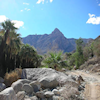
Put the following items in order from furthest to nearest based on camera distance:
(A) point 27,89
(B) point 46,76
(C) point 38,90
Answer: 1. (B) point 46,76
2. (C) point 38,90
3. (A) point 27,89

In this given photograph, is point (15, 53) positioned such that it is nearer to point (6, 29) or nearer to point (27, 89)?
point (6, 29)

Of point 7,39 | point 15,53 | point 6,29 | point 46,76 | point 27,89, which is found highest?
point 6,29

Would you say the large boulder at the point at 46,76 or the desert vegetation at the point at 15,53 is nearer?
the large boulder at the point at 46,76

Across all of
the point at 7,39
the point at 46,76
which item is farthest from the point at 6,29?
the point at 46,76

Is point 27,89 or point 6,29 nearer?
point 27,89

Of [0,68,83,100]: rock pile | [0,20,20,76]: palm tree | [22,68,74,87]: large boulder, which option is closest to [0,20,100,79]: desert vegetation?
[0,20,20,76]: palm tree

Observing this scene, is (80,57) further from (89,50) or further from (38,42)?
(38,42)

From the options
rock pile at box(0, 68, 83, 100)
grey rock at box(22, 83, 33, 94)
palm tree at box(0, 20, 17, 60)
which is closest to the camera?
rock pile at box(0, 68, 83, 100)

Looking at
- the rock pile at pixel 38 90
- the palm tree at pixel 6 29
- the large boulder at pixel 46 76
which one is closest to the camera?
the rock pile at pixel 38 90

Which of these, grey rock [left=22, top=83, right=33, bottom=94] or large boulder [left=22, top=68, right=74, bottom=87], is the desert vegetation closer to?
large boulder [left=22, top=68, right=74, bottom=87]

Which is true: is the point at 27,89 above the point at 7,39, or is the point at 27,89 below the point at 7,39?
below

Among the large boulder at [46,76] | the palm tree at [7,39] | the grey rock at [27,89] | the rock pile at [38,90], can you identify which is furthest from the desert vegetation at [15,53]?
the grey rock at [27,89]

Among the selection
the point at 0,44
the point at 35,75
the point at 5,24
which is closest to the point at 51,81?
the point at 35,75

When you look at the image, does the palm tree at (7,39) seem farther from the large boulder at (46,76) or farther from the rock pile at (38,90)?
the rock pile at (38,90)
